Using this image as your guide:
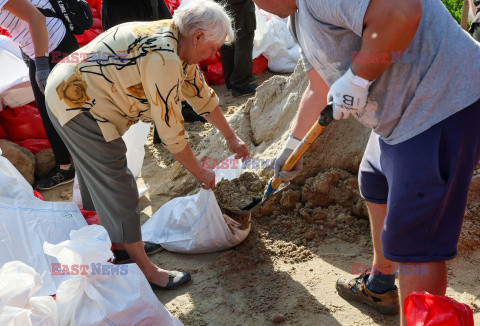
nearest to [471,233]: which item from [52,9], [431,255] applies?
[431,255]

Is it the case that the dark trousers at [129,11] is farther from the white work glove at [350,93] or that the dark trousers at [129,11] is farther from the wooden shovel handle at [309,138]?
the white work glove at [350,93]

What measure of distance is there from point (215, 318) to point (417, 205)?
1195 millimetres

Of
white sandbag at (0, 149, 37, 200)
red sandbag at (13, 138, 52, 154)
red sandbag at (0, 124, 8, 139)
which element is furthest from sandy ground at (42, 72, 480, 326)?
red sandbag at (0, 124, 8, 139)

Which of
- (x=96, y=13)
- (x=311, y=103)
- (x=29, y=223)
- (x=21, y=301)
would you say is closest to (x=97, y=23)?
(x=96, y=13)

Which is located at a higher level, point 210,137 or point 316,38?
point 316,38

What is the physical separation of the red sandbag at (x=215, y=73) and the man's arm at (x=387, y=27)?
3.98 metres

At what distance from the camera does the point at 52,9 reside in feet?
10.7

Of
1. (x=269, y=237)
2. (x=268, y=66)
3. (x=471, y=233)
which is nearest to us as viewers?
(x=471, y=233)

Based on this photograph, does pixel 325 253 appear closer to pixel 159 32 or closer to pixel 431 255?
pixel 431 255

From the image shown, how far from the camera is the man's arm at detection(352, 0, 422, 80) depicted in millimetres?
1339

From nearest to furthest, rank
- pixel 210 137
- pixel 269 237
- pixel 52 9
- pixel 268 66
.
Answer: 1. pixel 269 237
2. pixel 52 9
3. pixel 210 137
4. pixel 268 66

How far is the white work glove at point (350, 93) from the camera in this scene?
152 centimetres

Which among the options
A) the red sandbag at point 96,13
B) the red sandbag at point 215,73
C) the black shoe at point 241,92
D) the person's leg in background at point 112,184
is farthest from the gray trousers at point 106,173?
the red sandbag at point 96,13

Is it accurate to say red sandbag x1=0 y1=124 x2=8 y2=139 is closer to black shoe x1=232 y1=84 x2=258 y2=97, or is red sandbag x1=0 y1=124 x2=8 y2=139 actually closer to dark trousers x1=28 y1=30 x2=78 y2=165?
dark trousers x1=28 y1=30 x2=78 y2=165
